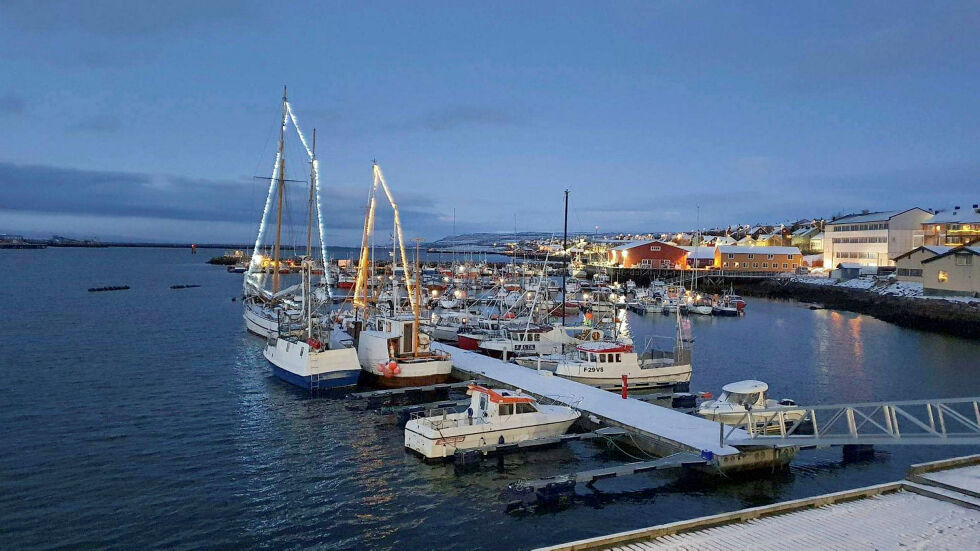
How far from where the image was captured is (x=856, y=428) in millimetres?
17328

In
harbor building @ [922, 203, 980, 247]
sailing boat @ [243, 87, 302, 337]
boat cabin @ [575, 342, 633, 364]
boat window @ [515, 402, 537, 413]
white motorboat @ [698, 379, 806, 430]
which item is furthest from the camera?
harbor building @ [922, 203, 980, 247]

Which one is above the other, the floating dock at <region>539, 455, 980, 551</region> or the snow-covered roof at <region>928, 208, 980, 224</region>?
the snow-covered roof at <region>928, 208, 980, 224</region>

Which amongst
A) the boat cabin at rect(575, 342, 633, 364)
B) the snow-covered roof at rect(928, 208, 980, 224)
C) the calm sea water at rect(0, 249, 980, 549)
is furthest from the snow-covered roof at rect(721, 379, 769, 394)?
the snow-covered roof at rect(928, 208, 980, 224)

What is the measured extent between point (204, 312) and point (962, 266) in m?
66.5

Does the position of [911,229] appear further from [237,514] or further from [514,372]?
→ [237,514]

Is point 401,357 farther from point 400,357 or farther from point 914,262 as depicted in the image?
point 914,262

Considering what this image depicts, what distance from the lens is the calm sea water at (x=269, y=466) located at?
1490cm

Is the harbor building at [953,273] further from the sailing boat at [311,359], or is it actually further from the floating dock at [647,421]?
the sailing boat at [311,359]

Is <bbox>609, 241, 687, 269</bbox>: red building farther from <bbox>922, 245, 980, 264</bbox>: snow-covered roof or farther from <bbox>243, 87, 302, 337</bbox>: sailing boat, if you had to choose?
<bbox>243, 87, 302, 337</bbox>: sailing boat

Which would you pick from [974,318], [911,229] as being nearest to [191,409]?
[974,318]

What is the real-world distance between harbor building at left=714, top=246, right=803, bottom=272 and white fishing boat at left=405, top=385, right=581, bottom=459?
8515 cm

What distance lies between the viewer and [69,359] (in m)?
34.3

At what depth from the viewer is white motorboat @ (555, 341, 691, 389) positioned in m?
28.3

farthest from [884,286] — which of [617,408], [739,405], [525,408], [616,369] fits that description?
[525,408]
